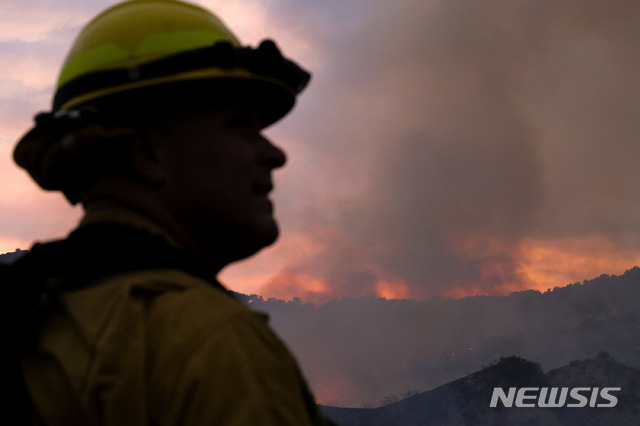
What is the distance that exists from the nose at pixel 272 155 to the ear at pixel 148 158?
520 millimetres

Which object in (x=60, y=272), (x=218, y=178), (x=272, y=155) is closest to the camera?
(x=60, y=272)

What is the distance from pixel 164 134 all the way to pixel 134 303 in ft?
3.85

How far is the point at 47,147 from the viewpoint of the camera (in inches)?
136

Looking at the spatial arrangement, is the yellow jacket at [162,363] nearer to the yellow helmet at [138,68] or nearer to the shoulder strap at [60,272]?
the shoulder strap at [60,272]

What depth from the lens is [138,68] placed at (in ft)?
11.3

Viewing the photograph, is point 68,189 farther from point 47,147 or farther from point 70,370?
point 70,370

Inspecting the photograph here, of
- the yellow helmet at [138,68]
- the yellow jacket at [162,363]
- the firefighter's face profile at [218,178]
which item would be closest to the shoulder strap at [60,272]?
the yellow jacket at [162,363]

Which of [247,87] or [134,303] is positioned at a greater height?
[247,87]

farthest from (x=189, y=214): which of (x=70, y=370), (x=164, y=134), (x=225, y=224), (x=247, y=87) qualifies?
(x=70, y=370)

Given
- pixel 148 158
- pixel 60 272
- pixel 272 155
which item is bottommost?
pixel 60 272

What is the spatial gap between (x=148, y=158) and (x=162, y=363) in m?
1.37

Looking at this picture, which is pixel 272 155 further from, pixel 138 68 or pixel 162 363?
pixel 162 363

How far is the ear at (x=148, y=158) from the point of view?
3.32m

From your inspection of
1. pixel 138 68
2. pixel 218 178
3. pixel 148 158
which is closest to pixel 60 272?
pixel 148 158
